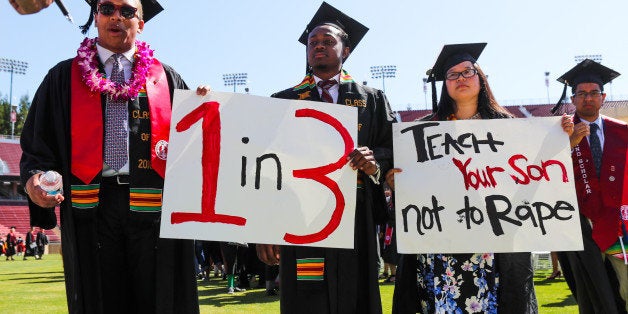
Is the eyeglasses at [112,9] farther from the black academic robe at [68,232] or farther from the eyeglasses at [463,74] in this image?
the eyeglasses at [463,74]

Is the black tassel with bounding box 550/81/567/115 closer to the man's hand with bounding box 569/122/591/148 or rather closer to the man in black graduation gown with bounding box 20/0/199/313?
the man's hand with bounding box 569/122/591/148

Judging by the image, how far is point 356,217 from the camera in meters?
3.55

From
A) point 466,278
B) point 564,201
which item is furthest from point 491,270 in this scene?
point 564,201

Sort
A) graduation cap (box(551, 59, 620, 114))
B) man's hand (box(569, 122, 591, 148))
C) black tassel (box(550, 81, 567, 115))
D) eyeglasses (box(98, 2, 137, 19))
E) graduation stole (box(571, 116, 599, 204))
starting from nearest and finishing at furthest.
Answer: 1. eyeglasses (box(98, 2, 137, 19))
2. man's hand (box(569, 122, 591, 148))
3. graduation stole (box(571, 116, 599, 204))
4. black tassel (box(550, 81, 567, 115))
5. graduation cap (box(551, 59, 620, 114))

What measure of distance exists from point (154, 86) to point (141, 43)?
0.30 metres

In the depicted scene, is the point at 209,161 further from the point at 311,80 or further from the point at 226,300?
the point at 226,300

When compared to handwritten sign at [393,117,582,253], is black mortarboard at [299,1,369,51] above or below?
above

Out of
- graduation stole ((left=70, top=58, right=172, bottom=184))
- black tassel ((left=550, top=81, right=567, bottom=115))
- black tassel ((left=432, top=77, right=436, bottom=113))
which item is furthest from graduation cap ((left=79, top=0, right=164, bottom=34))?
black tassel ((left=550, top=81, right=567, bottom=115))

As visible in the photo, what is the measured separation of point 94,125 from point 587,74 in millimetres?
4146

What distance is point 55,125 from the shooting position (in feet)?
10.8

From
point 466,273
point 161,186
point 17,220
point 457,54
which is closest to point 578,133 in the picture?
point 457,54

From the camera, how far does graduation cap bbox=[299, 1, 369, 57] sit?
3.97 meters

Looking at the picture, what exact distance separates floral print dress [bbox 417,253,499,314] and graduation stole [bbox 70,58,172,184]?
1.66 meters

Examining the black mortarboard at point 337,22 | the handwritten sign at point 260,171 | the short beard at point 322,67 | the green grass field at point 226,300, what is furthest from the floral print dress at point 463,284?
the green grass field at point 226,300
